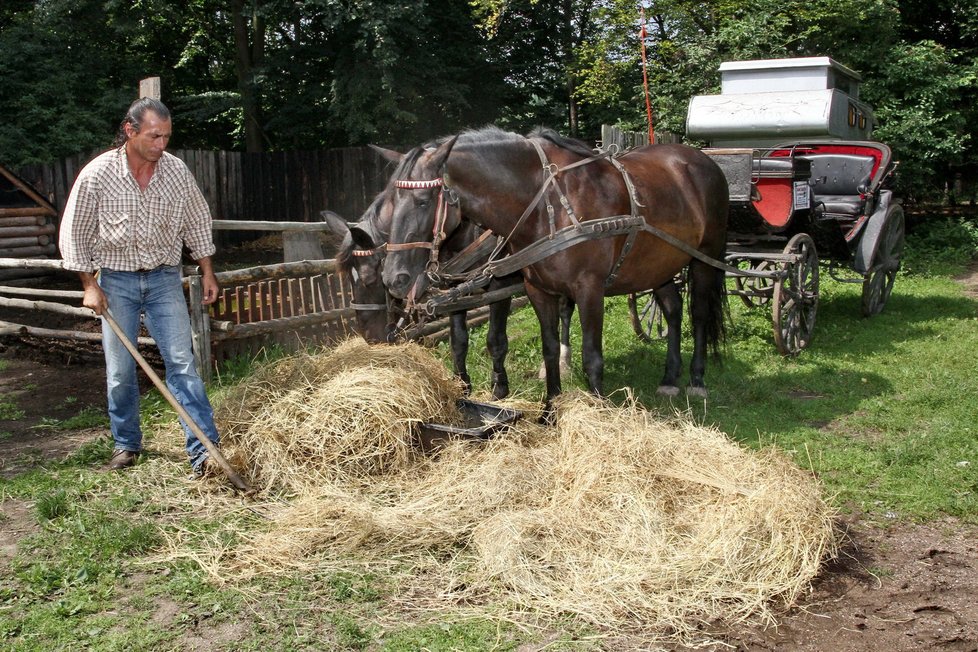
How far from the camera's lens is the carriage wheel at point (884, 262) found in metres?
8.60

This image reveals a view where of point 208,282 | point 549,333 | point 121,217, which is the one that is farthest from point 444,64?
point 121,217

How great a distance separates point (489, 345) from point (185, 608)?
343 cm

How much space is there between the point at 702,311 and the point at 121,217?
14.5 ft

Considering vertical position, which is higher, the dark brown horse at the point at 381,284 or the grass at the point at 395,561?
the dark brown horse at the point at 381,284

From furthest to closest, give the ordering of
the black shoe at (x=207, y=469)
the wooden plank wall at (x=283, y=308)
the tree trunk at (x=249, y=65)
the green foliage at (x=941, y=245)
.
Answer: the tree trunk at (x=249, y=65)
the green foliage at (x=941, y=245)
the wooden plank wall at (x=283, y=308)
the black shoe at (x=207, y=469)

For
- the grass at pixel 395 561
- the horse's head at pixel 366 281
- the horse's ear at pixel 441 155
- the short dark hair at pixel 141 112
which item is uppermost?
the short dark hair at pixel 141 112

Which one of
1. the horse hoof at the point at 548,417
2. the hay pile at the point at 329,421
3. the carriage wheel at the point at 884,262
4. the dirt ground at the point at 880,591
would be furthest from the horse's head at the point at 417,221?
the carriage wheel at the point at 884,262

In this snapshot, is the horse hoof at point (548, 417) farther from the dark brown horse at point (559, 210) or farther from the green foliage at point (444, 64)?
the green foliage at point (444, 64)

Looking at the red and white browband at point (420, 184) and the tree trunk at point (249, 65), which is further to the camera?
the tree trunk at point (249, 65)

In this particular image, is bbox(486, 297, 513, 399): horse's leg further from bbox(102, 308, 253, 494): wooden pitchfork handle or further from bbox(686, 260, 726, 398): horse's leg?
bbox(102, 308, 253, 494): wooden pitchfork handle

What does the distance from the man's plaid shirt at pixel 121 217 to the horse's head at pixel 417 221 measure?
43.0 inches

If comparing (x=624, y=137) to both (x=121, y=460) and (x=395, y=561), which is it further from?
(x=395, y=561)

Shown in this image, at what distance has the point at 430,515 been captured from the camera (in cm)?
412

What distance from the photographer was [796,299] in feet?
24.6
